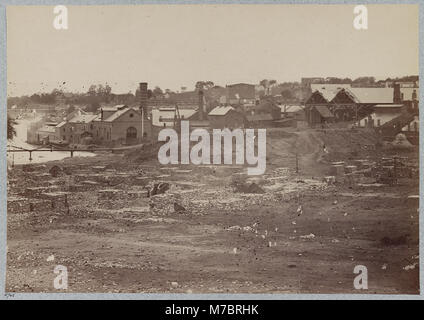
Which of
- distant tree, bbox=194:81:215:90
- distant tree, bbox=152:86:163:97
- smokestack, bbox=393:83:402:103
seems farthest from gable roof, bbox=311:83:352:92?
distant tree, bbox=152:86:163:97

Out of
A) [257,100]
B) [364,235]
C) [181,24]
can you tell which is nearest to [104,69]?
[181,24]

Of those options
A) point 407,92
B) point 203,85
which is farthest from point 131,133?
point 407,92

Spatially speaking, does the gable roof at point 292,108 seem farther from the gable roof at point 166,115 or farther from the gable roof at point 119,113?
the gable roof at point 119,113

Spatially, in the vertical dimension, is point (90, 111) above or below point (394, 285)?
above

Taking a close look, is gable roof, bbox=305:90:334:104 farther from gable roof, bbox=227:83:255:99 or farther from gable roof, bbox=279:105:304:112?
gable roof, bbox=227:83:255:99

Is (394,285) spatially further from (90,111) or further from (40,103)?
(40,103)

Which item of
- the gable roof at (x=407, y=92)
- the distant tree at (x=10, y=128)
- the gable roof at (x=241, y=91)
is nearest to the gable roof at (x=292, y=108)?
the gable roof at (x=241, y=91)

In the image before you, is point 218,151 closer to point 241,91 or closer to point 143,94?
point 241,91
